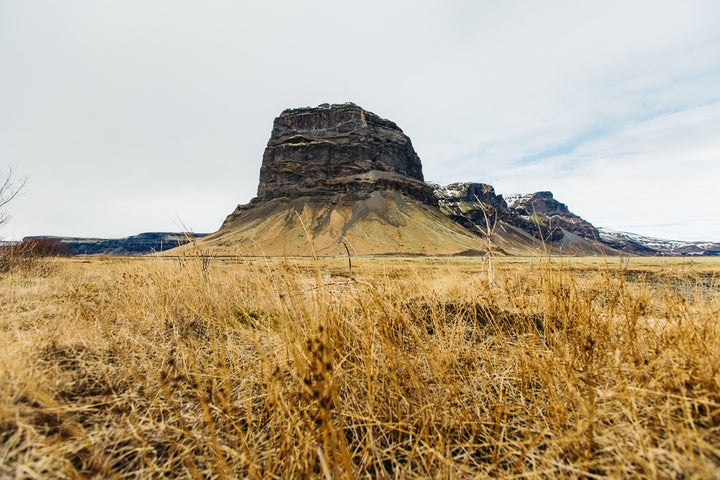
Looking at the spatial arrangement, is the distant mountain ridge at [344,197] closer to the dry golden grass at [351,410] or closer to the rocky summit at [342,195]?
the rocky summit at [342,195]

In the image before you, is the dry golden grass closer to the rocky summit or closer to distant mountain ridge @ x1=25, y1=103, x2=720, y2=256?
the rocky summit

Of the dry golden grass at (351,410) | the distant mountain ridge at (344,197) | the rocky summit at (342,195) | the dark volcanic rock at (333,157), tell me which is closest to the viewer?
the dry golden grass at (351,410)

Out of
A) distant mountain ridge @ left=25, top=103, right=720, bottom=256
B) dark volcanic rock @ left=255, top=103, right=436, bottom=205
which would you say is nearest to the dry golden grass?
distant mountain ridge @ left=25, top=103, right=720, bottom=256

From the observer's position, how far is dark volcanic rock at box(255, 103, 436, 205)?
355 ft

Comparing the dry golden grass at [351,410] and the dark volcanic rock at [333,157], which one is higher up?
the dark volcanic rock at [333,157]

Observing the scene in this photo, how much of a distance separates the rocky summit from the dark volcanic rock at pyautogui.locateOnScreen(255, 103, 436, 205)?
38cm

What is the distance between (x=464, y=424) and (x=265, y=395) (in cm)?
111

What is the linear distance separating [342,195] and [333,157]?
18497 millimetres

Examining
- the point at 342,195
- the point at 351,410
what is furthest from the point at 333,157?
the point at 351,410

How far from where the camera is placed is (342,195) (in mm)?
106500

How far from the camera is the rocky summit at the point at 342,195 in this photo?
3415 inches

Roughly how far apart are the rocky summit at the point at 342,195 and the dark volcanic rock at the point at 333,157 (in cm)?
38

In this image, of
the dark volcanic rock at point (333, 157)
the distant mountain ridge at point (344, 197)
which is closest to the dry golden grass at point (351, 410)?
the distant mountain ridge at point (344, 197)

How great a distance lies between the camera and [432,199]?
12175 cm
